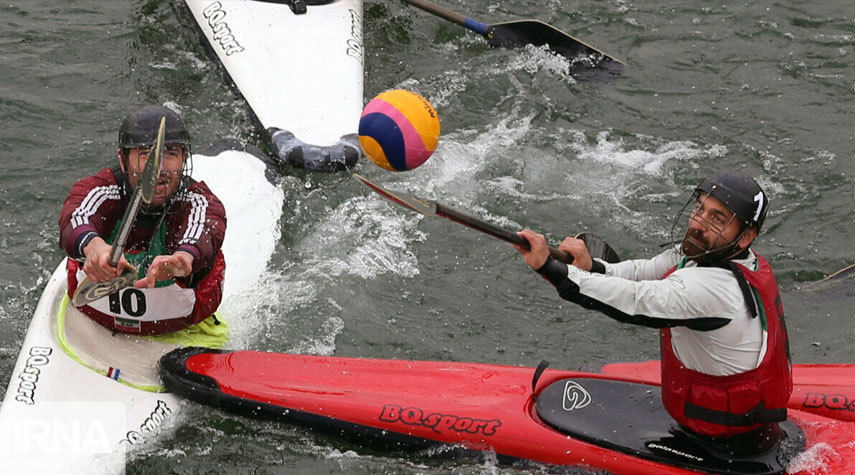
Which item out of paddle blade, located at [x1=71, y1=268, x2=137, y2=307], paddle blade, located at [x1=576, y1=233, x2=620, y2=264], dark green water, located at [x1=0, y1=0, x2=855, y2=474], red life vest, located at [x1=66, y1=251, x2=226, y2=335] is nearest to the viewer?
paddle blade, located at [x1=71, y1=268, x2=137, y2=307]

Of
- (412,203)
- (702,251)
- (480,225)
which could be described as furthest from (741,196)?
(412,203)

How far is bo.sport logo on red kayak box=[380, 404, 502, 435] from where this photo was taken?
406 cm

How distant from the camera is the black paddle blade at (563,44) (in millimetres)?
7668

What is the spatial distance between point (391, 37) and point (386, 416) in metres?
4.67

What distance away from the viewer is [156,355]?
438cm

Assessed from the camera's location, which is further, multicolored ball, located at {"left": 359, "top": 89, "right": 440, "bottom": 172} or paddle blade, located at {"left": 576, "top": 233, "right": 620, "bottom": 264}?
multicolored ball, located at {"left": 359, "top": 89, "right": 440, "bottom": 172}

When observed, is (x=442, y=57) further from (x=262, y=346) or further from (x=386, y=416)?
(x=386, y=416)

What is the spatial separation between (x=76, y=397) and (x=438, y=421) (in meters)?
1.51

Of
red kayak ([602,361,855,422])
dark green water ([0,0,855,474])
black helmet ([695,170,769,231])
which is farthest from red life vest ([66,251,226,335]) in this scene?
black helmet ([695,170,769,231])

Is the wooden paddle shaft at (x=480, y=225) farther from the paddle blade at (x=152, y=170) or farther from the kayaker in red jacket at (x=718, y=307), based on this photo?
the paddle blade at (x=152, y=170)

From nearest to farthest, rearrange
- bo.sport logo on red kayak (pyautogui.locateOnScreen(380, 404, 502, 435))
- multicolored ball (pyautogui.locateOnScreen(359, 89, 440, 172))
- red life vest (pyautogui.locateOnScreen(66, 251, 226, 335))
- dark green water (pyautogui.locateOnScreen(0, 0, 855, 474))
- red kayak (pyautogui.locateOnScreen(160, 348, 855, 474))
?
red kayak (pyautogui.locateOnScreen(160, 348, 855, 474))
bo.sport logo on red kayak (pyautogui.locateOnScreen(380, 404, 502, 435))
red life vest (pyautogui.locateOnScreen(66, 251, 226, 335))
multicolored ball (pyautogui.locateOnScreen(359, 89, 440, 172))
dark green water (pyautogui.locateOnScreen(0, 0, 855, 474))

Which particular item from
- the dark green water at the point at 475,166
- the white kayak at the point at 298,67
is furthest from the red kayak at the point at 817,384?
the white kayak at the point at 298,67

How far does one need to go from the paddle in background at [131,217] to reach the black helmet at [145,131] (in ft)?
0.77

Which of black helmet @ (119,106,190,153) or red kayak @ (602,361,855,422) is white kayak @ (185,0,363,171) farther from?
red kayak @ (602,361,855,422)
